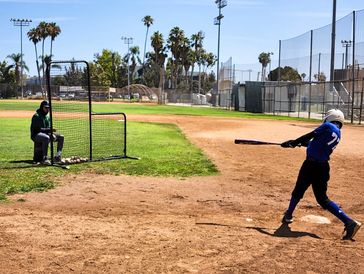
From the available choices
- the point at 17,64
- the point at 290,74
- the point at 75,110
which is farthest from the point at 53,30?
the point at 75,110

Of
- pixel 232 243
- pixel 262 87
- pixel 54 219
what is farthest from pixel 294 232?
pixel 262 87

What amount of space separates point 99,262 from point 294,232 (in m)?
2.62

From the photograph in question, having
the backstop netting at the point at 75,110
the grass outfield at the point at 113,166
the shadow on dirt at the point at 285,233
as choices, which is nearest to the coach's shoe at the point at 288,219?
the shadow on dirt at the point at 285,233

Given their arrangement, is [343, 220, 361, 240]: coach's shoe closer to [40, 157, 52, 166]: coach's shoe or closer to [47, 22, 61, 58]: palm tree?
[40, 157, 52, 166]: coach's shoe

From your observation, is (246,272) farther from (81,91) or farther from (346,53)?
(346,53)

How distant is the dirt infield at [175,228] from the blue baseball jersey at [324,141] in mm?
982

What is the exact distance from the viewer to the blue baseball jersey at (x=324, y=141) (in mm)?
6160

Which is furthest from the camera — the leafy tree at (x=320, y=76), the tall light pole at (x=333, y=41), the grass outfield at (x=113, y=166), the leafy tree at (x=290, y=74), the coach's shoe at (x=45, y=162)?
the leafy tree at (x=290, y=74)

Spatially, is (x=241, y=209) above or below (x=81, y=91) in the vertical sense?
below

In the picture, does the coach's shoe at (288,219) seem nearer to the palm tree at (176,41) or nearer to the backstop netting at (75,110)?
the backstop netting at (75,110)

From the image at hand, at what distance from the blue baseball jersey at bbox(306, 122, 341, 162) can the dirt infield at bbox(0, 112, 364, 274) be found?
0.98 metres

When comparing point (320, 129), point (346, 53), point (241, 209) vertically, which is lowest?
point (241, 209)

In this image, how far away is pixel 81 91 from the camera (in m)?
12.7

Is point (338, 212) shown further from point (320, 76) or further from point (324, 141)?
point (320, 76)
